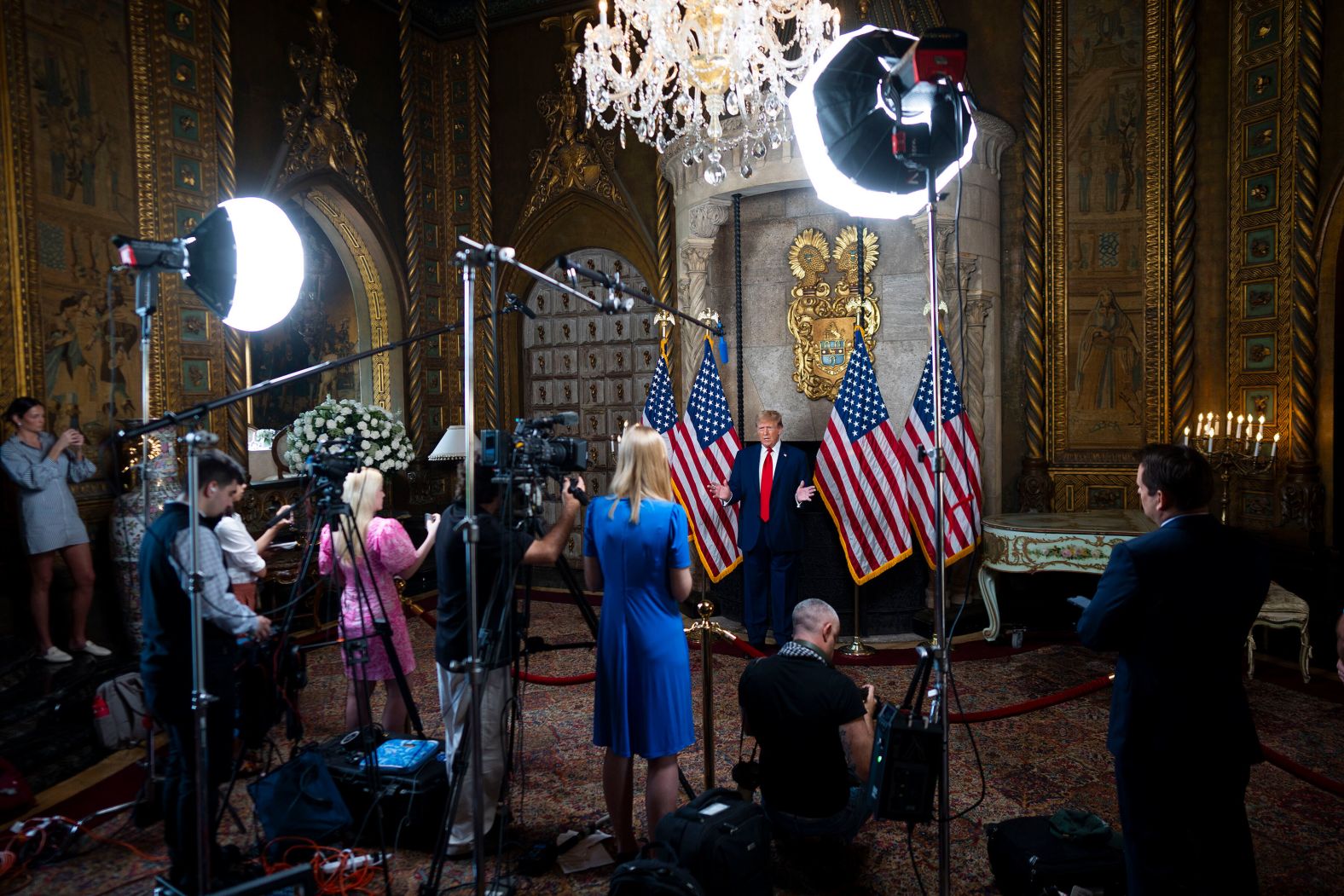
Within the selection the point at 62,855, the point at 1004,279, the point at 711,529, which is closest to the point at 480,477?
the point at 62,855

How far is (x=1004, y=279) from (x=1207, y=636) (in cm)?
567

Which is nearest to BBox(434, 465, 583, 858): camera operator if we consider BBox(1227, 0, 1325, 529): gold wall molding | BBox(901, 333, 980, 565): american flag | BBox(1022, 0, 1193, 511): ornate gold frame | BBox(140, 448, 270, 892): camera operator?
BBox(140, 448, 270, 892): camera operator

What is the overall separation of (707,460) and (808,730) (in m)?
4.05

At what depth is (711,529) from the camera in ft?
23.4

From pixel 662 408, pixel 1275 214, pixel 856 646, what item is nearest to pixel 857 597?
pixel 856 646

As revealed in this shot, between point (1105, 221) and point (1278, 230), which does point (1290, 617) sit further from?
point (1105, 221)

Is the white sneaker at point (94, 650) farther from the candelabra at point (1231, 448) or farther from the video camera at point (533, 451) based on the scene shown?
the candelabra at point (1231, 448)

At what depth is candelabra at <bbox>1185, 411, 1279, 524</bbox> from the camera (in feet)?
22.0

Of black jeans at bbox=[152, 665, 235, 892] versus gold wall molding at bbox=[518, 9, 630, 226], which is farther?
gold wall molding at bbox=[518, 9, 630, 226]

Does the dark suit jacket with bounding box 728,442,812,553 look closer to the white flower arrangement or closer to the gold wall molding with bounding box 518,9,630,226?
the white flower arrangement

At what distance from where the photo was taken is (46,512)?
5.79 metres

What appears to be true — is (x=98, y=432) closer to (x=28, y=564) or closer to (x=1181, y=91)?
(x=28, y=564)

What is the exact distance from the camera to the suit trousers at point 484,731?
3.50 metres

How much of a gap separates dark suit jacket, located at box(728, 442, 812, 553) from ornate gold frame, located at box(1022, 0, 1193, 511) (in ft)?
8.12
